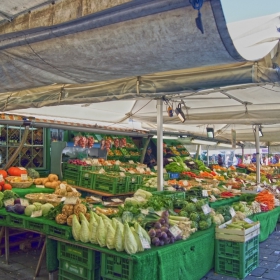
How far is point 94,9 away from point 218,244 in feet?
12.3

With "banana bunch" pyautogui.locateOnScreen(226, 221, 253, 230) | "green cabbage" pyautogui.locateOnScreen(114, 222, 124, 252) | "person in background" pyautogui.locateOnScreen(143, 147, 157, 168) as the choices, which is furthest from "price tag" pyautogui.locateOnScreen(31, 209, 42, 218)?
"person in background" pyautogui.locateOnScreen(143, 147, 157, 168)

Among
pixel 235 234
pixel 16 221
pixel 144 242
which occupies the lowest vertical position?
pixel 235 234

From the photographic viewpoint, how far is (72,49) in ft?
5.76

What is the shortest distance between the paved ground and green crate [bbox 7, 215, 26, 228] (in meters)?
0.64

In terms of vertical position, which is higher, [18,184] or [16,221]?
[18,184]

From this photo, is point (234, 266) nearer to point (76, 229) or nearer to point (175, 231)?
point (175, 231)

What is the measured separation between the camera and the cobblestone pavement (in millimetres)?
4461

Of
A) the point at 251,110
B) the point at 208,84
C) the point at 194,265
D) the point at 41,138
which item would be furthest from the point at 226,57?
the point at 41,138

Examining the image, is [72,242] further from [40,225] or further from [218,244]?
[218,244]

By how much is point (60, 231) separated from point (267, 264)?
324 centimetres

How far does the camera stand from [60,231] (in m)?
3.78

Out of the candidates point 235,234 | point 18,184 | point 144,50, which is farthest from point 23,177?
point 144,50

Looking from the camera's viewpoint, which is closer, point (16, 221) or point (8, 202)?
point (16, 221)

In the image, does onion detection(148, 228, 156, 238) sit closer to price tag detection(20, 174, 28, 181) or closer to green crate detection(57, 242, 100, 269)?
green crate detection(57, 242, 100, 269)
